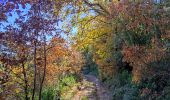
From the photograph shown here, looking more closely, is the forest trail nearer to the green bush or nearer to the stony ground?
the stony ground

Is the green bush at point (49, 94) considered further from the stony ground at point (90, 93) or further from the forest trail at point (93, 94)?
the forest trail at point (93, 94)

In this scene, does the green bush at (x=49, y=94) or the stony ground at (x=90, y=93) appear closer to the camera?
the green bush at (x=49, y=94)

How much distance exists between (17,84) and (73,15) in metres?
9.62

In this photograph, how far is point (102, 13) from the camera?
2097 centimetres

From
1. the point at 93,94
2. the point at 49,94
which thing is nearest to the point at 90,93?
the point at 93,94

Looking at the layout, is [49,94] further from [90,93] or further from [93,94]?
[90,93]

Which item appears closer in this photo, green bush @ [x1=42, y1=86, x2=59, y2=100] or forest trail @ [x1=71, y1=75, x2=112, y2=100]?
green bush @ [x1=42, y1=86, x2=59, y2=100]

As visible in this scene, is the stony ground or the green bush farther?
the stony ground

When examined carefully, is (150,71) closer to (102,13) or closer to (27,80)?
(27,80)

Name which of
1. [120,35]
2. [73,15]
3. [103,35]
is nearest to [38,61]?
[120,35]

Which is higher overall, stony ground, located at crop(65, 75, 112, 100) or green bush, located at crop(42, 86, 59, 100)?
green bush, located at crop(42, 86, 59, 100)

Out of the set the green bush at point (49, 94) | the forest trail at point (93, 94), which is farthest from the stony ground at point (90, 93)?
the green bush at point (49, 94)

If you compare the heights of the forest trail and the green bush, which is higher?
the green bush

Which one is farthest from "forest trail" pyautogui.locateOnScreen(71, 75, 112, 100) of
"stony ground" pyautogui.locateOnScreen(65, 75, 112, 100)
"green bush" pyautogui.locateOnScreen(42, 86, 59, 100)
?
"green bush" pyautogui.locateOnScreen(42, 86, 59, 100)
